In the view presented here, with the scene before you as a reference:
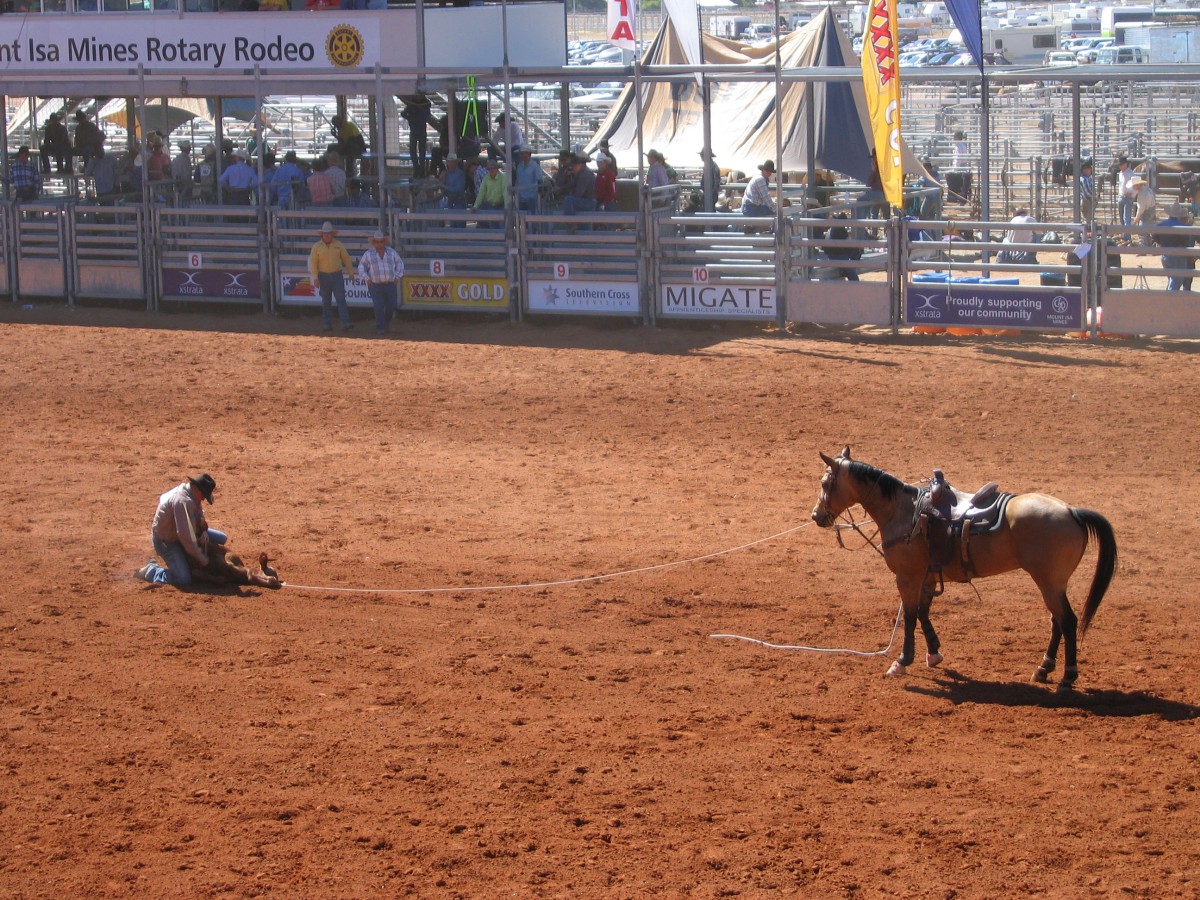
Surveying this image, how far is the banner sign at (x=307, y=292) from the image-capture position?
72.1 feet

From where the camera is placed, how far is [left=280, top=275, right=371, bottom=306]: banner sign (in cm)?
2198

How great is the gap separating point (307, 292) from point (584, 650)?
14475 mm

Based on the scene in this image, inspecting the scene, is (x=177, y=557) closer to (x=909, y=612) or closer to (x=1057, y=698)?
(x=909, y=612)

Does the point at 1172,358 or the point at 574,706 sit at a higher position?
the point at 1172,358

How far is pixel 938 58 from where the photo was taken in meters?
54.6

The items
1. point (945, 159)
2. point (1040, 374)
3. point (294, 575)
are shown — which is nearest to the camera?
point (294, 575)

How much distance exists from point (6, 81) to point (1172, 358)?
1949 centimetres

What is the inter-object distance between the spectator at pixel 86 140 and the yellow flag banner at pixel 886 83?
15.0 m

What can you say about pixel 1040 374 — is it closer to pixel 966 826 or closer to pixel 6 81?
pixel 966 826

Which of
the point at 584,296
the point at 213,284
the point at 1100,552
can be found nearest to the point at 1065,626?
the point at 1100,552

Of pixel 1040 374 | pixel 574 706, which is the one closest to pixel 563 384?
pixel 1040 374

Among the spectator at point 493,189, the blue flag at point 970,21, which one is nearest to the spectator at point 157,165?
the spectator at point 493,189

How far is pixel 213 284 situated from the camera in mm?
22844

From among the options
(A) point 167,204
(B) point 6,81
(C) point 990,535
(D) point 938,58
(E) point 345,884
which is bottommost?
(E) point 345,884
